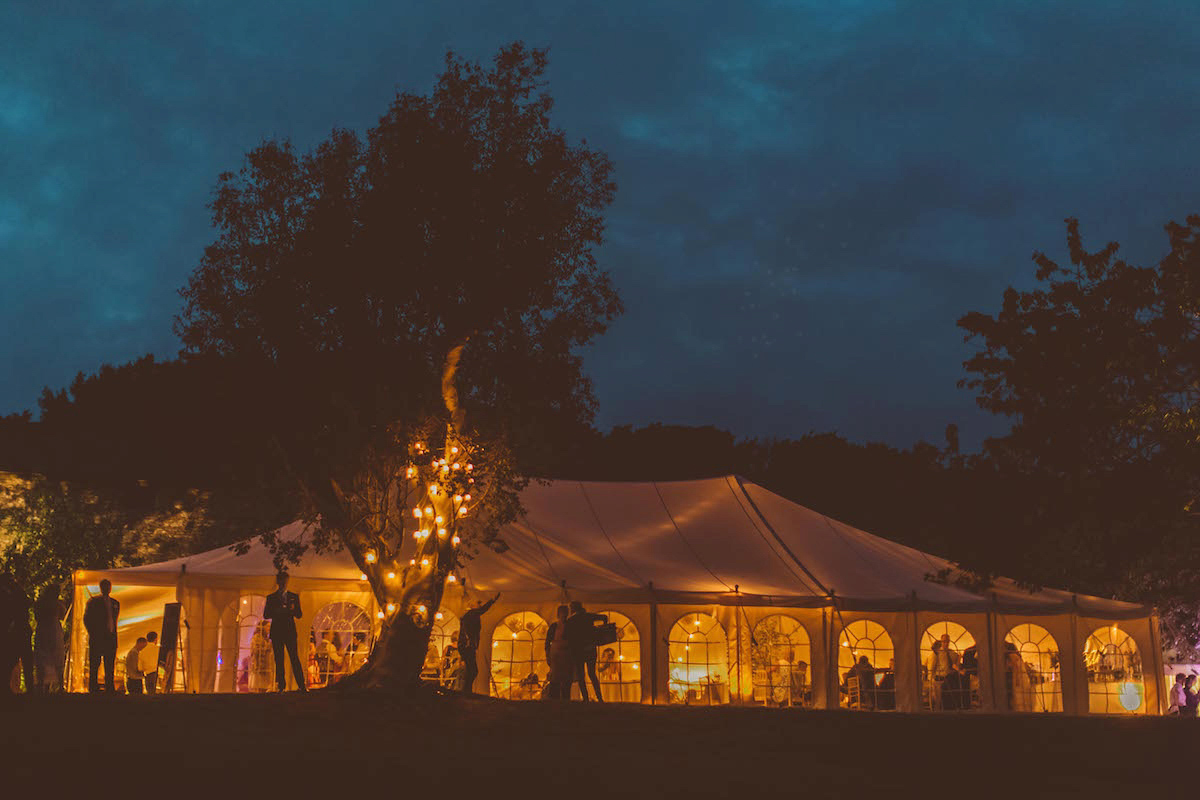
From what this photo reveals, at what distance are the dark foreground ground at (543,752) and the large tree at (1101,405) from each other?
18.4 ft

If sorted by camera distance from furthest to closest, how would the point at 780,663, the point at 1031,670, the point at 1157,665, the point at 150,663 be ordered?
the point at 780,663
the point at 1157,665
the point at 1031,670
the point at 150,663

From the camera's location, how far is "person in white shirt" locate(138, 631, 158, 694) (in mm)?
16656

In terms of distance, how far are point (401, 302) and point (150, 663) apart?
699 centimetres

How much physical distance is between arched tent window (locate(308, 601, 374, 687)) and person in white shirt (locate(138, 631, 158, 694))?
7.10 feet

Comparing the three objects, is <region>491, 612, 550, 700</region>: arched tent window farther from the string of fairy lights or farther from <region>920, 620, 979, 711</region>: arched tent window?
<region>920, 620, 979, 711</region>: arched tent window

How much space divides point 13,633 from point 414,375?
5.41m

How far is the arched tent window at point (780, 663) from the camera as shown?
61.7ft

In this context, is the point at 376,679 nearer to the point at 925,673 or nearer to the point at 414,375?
the point at 414,375

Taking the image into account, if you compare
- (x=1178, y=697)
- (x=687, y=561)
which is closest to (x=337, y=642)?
(x=687, y=561)

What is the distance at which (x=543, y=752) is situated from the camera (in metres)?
9.65

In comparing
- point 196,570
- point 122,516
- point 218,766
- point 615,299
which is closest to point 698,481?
point 615,299

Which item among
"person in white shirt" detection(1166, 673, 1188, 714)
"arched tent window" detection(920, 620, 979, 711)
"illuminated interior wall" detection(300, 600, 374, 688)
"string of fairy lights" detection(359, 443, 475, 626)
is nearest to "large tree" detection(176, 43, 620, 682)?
"string of fairy lights" detection(359, 443, 475, 626)

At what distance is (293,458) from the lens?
595 inches

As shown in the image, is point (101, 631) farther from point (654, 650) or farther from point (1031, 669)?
point (1031, 669)
